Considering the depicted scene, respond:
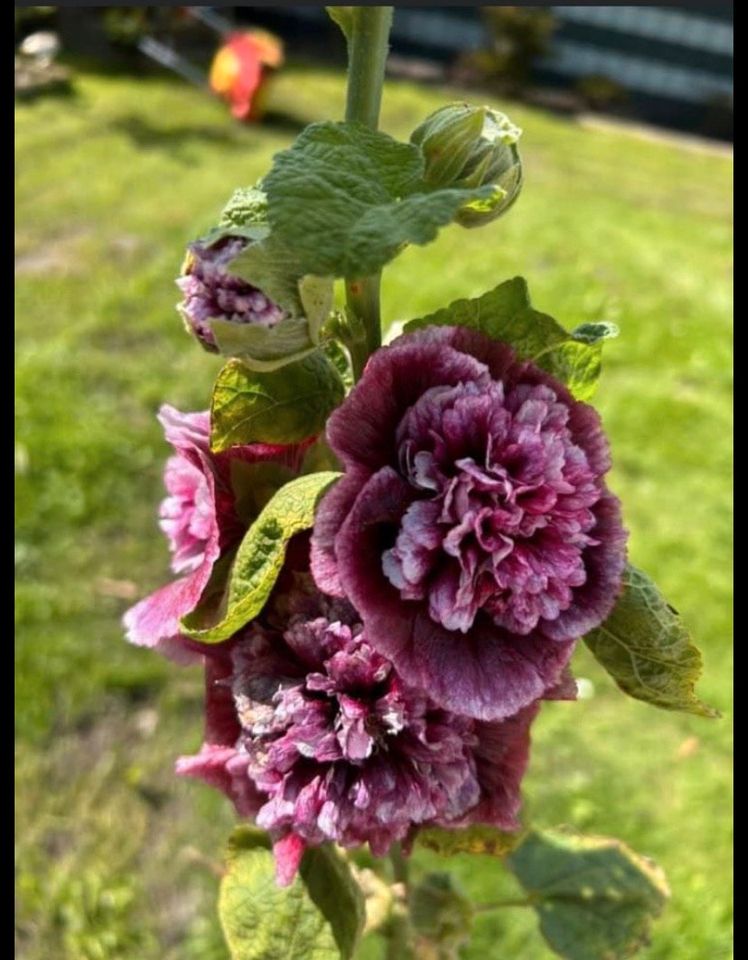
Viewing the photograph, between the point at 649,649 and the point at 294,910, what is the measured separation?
0.27 metres

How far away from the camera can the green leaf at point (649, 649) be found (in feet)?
1.60

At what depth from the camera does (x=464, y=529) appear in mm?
409

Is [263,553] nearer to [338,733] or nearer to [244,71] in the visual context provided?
[338,733]

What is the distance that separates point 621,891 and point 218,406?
1.77ft

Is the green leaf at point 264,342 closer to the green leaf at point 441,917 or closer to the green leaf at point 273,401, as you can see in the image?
the green leaf at point 273,401

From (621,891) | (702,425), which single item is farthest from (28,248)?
(621,891)

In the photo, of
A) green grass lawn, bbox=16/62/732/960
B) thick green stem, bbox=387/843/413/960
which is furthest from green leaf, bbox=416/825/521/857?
green grass lawn, bbox=16/62/732/960

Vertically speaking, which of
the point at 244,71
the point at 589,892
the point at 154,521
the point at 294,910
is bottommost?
the point at 244,71

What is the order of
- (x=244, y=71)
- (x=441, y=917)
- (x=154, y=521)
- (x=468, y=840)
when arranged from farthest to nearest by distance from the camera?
(x=244, y=71) → (x=154, y=521) → (x=441, y=917) → (x=468, y=840)

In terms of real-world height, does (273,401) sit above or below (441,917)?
above

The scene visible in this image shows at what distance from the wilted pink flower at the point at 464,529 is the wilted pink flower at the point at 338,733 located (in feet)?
0.16

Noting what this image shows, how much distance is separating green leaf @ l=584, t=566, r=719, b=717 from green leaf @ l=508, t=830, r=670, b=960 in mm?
343

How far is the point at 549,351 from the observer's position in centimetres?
49

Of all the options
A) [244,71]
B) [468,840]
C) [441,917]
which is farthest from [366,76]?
[244,71]
